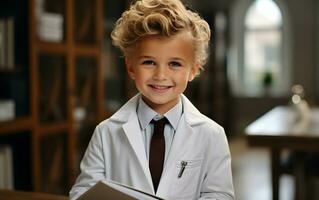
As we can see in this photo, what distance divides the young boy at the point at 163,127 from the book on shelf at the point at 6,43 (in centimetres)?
169

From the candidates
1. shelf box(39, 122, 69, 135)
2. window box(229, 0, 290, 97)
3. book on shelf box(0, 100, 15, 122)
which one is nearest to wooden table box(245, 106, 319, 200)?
shelf box(39, 122, 69, 135)

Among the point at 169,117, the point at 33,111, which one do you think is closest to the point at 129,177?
the point at 169,117

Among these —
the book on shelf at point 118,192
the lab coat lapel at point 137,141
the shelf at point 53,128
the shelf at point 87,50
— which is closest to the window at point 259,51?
the shelf at point 87,50

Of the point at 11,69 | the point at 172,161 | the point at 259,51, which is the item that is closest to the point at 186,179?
the point at 172,161

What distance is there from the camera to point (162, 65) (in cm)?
75

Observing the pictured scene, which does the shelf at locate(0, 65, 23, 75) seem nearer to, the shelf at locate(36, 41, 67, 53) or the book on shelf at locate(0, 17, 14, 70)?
the book on shelf at locate(0, 17, 14, 70)

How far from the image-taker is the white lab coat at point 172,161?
2.55ft

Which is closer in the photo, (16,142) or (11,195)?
(11,195)

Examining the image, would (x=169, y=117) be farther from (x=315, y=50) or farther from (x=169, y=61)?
(x=315, y=50)

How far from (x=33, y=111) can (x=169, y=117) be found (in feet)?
5.95

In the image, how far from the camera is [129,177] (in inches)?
31.3

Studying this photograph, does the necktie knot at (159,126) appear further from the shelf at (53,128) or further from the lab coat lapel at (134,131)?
the shelf at (53,128)

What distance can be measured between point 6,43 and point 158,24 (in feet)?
6.01

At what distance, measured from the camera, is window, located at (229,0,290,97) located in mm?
6777
